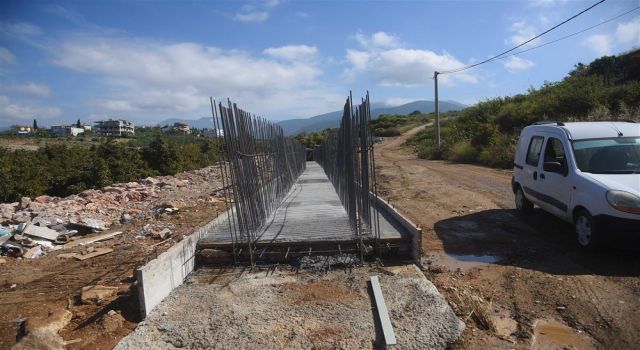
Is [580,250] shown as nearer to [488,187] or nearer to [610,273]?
[610,273]

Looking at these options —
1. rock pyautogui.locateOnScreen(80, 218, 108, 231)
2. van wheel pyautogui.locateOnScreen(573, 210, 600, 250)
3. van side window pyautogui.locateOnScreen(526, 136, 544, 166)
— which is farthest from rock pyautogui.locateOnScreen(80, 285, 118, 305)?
van side window pyautogui.locateOnScreen(526, 136, 544, 166)

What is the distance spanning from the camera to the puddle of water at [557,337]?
11.7 feet

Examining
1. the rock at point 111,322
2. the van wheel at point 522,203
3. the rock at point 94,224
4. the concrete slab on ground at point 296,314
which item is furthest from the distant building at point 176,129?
the rock at point 111,322

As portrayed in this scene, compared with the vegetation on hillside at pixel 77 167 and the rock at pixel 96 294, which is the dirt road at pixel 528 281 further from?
the vegetation on hillside at pixel 77 167

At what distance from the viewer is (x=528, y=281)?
493 cm

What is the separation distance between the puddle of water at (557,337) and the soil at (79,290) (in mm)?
3622

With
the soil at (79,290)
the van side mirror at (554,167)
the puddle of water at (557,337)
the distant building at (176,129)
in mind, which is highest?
the distant building at (176,129)

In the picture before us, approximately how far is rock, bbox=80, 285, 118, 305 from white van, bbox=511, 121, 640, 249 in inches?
227

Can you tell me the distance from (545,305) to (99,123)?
159299mm

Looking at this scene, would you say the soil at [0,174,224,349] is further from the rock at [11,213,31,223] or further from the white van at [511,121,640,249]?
the white van at [511,121,640,249]

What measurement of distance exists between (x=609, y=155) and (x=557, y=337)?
3.47 metres

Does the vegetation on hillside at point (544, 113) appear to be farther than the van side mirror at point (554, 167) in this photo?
Yes

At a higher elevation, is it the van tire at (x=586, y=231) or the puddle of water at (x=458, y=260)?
the van tire at (x=586, y=231)

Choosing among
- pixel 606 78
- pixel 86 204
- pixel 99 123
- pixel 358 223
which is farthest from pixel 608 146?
pixel 99 123
